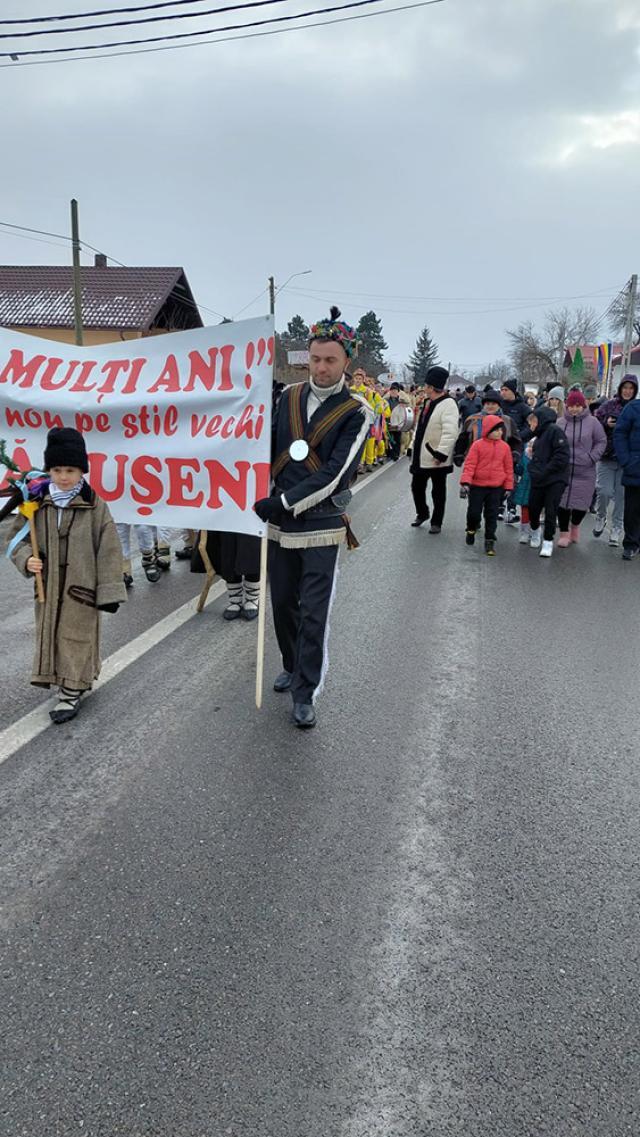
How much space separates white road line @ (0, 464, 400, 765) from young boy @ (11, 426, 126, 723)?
14 centimetres

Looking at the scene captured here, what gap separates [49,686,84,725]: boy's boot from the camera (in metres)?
3.75

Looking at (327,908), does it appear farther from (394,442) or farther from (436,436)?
(394,442)

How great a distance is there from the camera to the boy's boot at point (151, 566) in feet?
20.9

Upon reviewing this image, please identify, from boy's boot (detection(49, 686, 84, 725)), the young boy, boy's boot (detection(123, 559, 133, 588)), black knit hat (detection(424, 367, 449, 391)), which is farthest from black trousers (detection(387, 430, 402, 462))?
boy's boot (detection(49, 686, 84, 725))

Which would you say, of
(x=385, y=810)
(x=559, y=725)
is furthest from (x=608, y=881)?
(x=559, y=725)

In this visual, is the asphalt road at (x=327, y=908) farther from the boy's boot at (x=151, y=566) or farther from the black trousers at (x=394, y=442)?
the black trousers at (x=394, y=442)

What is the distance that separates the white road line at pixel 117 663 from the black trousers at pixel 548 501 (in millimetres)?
3884

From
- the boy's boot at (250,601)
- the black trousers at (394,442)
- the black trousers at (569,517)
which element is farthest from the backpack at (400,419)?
the boy's boot at (250,601)

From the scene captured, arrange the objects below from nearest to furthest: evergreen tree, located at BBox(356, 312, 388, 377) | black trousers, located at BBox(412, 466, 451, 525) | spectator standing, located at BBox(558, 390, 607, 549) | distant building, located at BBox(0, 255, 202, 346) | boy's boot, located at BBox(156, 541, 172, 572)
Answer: boy's boot, located at BBox(156, 541, 172, 572) → spectator standing, located at BBox(558, 390, 607, 549) → black trousers, located at BBox(412, 466, 451, 525) → distant building, located at BBox(0, 255, 202, 346) → evergreen tree, located at BBox(356, 312, 388, 377)

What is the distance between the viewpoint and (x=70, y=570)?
371 cm

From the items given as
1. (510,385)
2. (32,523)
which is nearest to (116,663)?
(32,523)

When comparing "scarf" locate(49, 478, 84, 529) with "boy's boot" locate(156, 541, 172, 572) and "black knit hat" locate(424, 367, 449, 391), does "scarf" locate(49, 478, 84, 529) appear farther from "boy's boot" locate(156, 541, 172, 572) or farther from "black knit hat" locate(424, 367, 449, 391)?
"black knit hat" locate(424, 367, 449, 391)

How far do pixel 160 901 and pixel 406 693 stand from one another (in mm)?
2111

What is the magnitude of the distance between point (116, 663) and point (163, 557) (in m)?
2.42
